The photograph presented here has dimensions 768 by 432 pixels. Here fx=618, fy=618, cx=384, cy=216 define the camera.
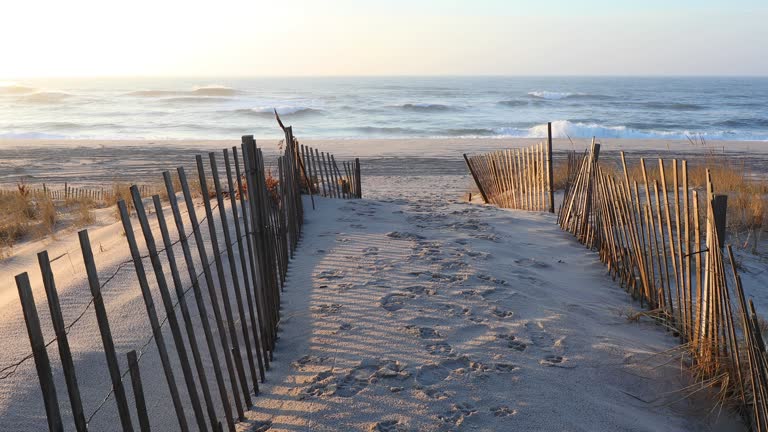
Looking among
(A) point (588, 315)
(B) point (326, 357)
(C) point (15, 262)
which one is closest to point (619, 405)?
(A) point (588, 315)

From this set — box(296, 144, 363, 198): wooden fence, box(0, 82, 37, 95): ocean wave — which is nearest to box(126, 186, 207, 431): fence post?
box(296, 144, 363, 198): wooden fence

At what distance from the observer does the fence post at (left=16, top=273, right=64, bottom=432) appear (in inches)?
65.9

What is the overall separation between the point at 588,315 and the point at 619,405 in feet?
4.17

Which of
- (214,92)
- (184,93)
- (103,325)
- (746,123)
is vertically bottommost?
(746,123)

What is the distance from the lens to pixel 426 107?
142 feet

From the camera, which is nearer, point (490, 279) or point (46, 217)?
point (490, 279)

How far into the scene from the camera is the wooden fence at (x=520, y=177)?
8.51 meters

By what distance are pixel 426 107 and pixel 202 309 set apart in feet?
136

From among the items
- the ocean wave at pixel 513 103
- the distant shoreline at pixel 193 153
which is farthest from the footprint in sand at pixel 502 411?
the ocean wave at pixel 513 103

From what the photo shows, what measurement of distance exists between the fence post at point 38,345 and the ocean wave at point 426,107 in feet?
136

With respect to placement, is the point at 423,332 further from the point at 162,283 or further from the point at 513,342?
the point at 162,283

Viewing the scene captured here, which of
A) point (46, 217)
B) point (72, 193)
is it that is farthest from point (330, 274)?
point (72, 193)

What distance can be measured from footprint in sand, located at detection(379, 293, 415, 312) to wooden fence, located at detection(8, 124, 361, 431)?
0.76 m

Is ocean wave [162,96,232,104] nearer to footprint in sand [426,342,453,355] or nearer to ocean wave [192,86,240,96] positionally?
ocean wave [192,86,240,96]
